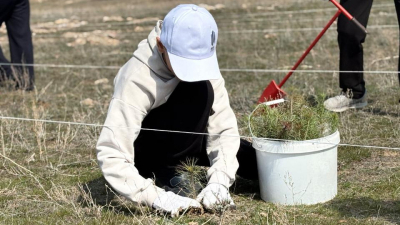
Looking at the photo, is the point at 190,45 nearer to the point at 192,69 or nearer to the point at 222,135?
the point at 192,69

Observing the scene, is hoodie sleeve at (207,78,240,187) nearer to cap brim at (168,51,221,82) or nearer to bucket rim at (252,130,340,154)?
bucket rim at (252,130,340,154)

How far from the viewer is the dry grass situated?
12.0ft

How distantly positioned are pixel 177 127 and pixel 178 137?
0.21ft

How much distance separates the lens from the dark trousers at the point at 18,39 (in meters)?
7.70

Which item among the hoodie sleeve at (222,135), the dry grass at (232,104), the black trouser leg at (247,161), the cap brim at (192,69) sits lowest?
the dry grass at (232,104)

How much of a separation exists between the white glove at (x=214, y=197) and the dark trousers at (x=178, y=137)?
0.35 meters

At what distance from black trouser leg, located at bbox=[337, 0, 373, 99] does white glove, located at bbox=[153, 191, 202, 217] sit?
9.19ft

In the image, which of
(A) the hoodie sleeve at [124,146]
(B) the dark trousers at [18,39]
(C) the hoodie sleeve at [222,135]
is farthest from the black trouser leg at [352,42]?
(B) the dark trousers at [18,39]

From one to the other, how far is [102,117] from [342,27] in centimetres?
237

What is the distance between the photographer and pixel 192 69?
3402 millimetres

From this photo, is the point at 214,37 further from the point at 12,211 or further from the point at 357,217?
the point at 12,211

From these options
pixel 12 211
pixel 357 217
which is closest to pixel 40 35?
pixel 12 211

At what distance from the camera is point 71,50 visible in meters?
11.1

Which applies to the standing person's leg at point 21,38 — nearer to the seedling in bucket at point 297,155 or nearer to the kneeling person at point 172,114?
the kneeling person at point 172,114
